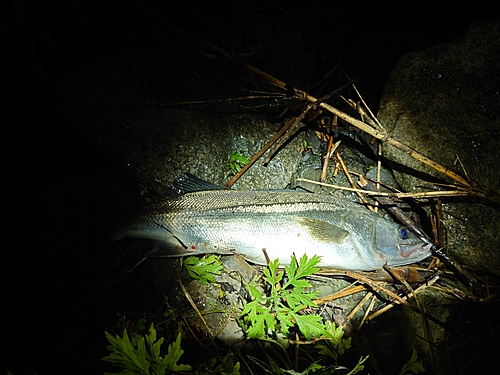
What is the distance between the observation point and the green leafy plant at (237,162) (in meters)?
3.69

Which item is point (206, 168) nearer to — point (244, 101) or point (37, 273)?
point (244, 101)

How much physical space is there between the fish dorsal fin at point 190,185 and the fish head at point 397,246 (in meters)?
1.75

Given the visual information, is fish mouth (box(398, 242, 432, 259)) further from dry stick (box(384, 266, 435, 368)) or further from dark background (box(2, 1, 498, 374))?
dark background (box(2, 1, 498, 374))

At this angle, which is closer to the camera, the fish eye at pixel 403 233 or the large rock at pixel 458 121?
the large rock at pixel 458 121

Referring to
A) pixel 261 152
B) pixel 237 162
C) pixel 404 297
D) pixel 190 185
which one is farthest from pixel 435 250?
pixel 190 185

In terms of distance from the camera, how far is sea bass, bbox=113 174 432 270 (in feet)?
10.2

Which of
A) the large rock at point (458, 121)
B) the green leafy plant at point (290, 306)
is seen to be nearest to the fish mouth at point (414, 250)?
the large rock at point (458, 121)

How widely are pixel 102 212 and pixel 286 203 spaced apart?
2078 mm

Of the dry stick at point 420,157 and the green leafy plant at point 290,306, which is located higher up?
the dry stick at point 420,157

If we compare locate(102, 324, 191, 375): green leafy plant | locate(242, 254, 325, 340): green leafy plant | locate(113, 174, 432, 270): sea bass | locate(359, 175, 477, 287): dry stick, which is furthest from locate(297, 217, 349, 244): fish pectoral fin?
locate(102, 324, 191, 375): green leafy plant

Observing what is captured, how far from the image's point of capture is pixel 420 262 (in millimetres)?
3410

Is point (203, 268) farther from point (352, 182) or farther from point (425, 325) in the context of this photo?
point (425, 325)

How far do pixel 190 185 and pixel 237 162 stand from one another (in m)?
0.66

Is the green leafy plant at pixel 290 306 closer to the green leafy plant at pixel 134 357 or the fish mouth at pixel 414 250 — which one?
the green leafy plant at pixel 134 357
